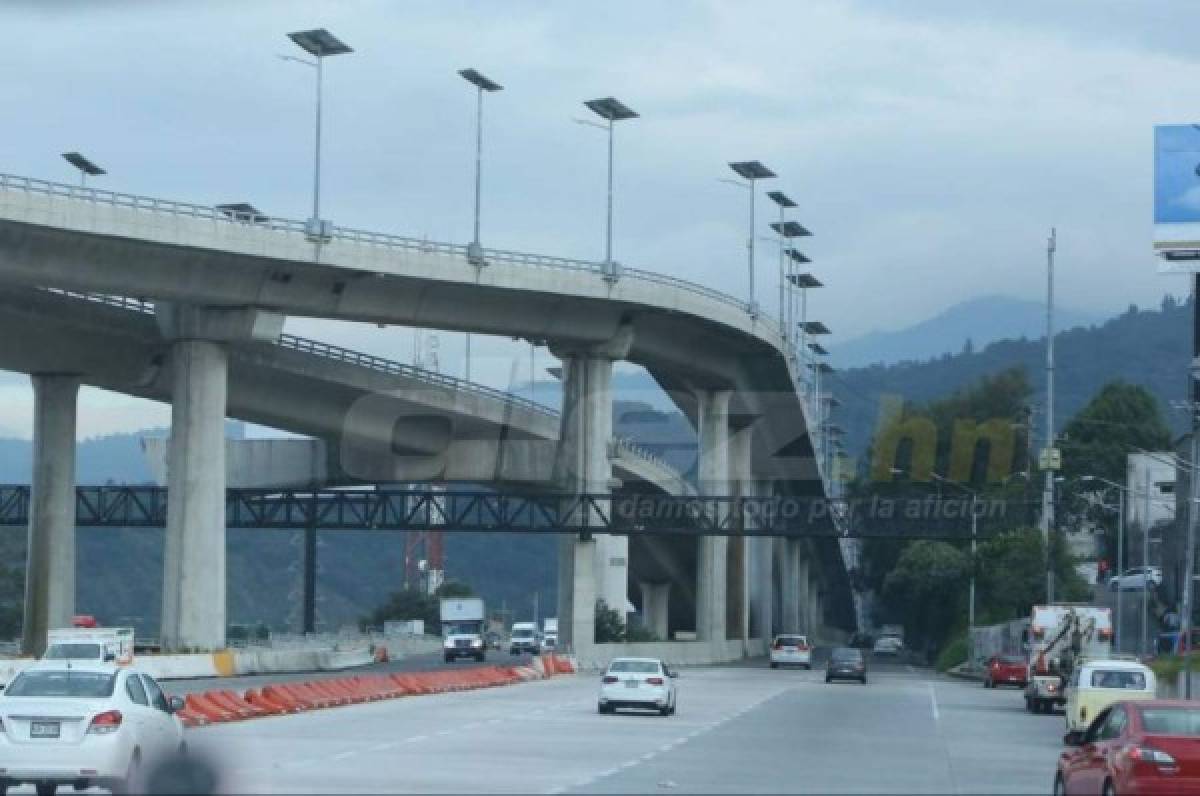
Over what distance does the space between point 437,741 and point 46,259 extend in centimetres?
3471

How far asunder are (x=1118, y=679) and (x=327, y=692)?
19169mm

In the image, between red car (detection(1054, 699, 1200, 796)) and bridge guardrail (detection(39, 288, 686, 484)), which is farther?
bridge guardrail (detection(39, 288, 686, 484))

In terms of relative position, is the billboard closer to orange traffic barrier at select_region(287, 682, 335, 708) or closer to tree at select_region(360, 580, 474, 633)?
orange traffic barrier at select_region(287, 682, 335, 708)

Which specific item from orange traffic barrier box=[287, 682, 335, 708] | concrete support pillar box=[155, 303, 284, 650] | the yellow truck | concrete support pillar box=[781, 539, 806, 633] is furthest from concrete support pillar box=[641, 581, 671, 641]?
the yellow truck

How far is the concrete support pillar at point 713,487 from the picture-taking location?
10681 cm

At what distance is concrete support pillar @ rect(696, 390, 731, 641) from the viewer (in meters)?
107

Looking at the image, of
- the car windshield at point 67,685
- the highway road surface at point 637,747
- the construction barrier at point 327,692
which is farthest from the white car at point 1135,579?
the car windshield at point 67,685

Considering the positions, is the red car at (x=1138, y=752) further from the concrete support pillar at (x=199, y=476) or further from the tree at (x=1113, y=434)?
the tree at (x=1113, y=434)

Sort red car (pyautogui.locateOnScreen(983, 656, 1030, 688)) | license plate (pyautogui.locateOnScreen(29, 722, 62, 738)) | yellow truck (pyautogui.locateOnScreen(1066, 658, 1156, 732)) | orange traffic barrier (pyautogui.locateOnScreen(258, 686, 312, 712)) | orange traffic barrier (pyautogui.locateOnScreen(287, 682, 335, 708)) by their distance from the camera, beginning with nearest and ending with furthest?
license plate (pyautogui.locateOnScreen(29, 722, 62, 738)) < yellow truck (pyautogui.locateOnScreen(1066, 658, 1156, 732)) < orange traffic barrier (pyautogui.locateOnScreen(258, 686, 312, 712)) < orange traffic barrier (pyautogui.locateOnScreen(287, 682, 335, 708)) < red car (pyautogui.locateOnScreen(983, 656, 1030, 688))

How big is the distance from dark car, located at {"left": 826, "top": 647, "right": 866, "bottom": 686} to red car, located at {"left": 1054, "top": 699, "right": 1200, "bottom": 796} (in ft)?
189

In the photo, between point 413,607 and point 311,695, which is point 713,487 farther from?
point 413,607

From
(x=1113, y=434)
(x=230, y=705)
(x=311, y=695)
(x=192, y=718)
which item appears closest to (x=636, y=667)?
(x=311, y=695)

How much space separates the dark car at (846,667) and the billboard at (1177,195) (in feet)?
78.8

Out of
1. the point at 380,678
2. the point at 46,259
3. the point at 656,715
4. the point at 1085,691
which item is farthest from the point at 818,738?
the point at 46,259
